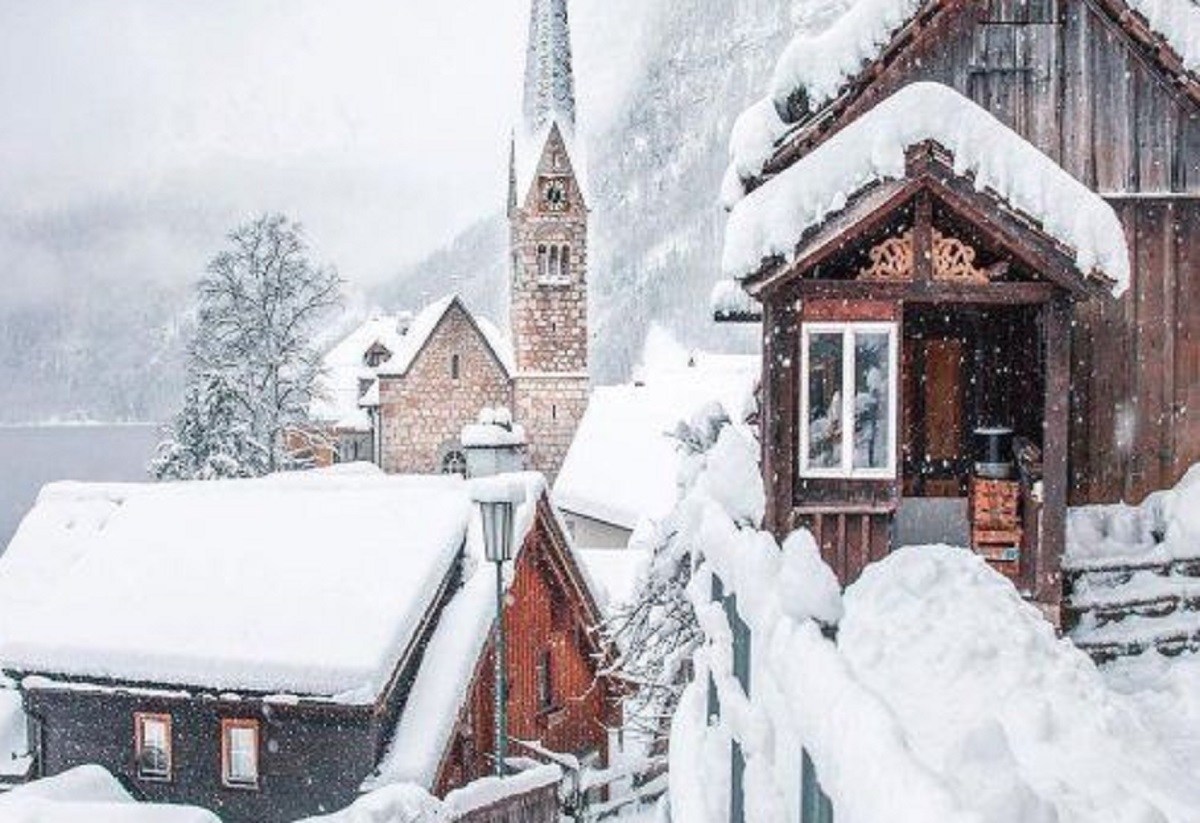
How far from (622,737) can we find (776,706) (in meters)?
20.9

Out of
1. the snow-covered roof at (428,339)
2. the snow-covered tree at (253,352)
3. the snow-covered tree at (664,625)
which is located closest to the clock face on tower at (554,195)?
the snow-covered roof at (428,339)

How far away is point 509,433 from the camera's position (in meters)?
24.0

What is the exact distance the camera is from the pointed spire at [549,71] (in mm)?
56156

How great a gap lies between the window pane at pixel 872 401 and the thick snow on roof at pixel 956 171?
1.18 meters

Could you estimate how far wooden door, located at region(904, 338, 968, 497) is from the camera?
1306 centimetres

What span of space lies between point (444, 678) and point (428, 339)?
1516 inches

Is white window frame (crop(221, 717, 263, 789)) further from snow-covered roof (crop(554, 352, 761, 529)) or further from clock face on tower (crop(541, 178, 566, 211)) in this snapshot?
clock face on tower (crop(541, 178, 566, 211))

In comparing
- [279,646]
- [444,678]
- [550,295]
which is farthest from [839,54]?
[550,295]

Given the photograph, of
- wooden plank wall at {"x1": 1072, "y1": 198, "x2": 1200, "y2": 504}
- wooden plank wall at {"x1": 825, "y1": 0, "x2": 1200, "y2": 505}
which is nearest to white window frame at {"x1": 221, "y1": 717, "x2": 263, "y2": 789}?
wooden plank wall at {"x1": 1072, "y1": 198, "x2": 1200, "y2": 504}

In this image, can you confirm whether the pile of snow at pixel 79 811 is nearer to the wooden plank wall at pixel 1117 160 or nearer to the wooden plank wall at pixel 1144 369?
the wooden plank wall at pixel 1144 369

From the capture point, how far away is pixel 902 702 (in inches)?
307

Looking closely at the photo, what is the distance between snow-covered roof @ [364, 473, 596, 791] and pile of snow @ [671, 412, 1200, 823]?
7169 millimetres

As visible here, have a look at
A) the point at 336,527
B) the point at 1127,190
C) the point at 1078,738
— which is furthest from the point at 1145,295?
the point at 336,527

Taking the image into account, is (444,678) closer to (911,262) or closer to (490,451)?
(490,451)
